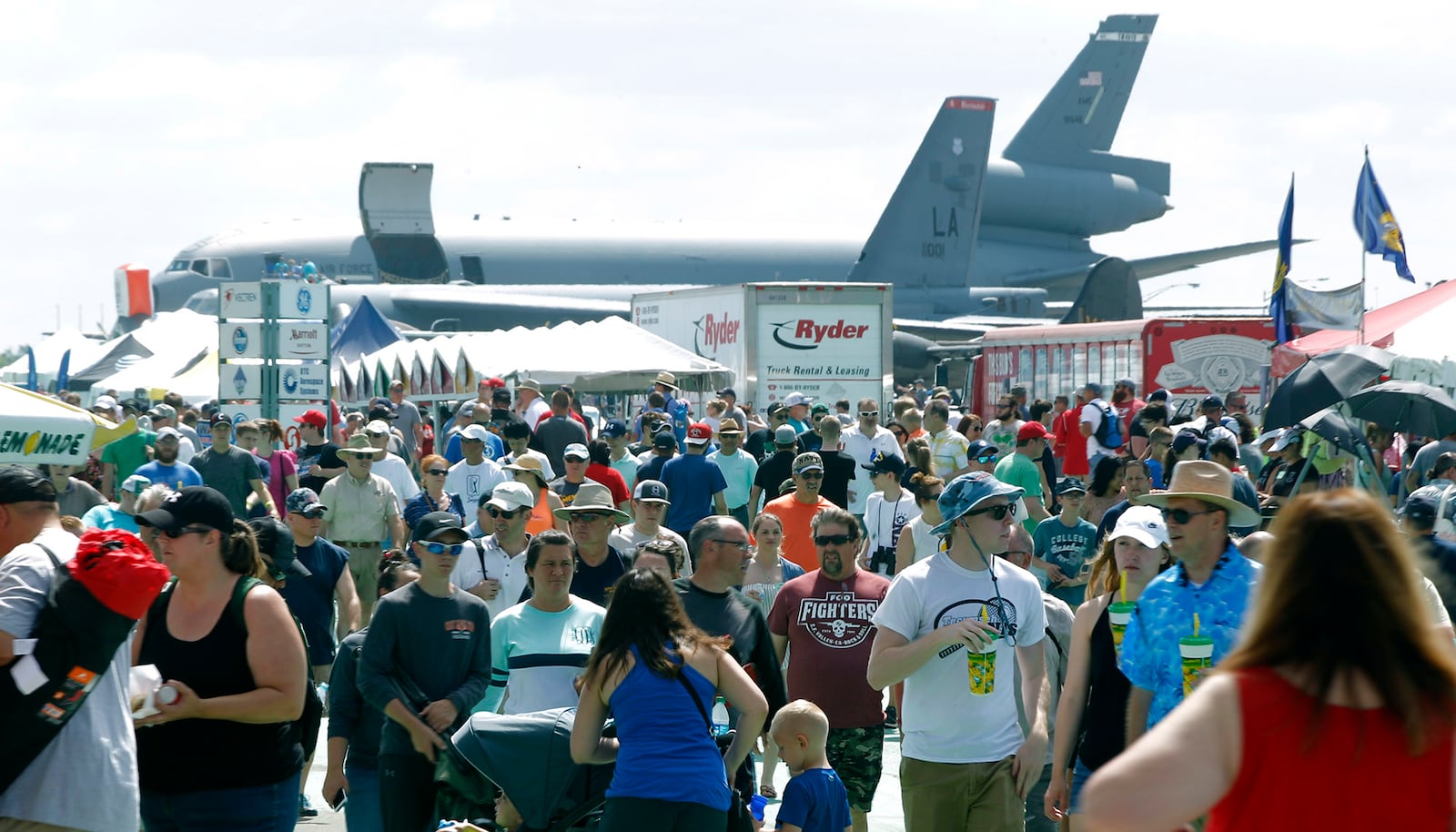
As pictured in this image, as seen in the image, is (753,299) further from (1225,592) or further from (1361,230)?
(1225,592)

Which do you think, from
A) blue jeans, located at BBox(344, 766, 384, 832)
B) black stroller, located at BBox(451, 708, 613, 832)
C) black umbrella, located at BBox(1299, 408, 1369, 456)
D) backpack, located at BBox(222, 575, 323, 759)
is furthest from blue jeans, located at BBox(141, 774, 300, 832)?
black umbrella, located at BBox(1299, 408, 1369, 456)

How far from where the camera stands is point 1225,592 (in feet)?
14.4

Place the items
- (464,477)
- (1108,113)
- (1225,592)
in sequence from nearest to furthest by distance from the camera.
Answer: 1. (1225,592)
2. (464,477)
3. (1108,113)

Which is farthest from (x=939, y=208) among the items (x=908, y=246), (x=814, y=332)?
(x=814, y=332)

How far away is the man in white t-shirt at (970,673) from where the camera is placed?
5.31 m

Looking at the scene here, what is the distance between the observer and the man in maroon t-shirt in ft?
21.2

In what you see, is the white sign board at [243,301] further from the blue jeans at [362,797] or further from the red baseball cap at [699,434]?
the blue jeans at [362,797]

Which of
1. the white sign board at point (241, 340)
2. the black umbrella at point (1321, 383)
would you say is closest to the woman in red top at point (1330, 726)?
the black umbrella at point (1321, 383)

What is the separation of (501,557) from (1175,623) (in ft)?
13.2

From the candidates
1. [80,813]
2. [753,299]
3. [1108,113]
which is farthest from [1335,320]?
[1108,113]

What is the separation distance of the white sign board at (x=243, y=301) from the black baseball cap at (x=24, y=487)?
1277cm

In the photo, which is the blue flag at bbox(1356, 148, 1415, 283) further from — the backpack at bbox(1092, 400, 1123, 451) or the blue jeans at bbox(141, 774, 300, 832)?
the blue jeans at bbox(141, 774, 300, 832)

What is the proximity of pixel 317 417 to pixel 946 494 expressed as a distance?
35.5 feet

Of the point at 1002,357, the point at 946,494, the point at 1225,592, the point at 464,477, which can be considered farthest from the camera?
the point at 1002,357
